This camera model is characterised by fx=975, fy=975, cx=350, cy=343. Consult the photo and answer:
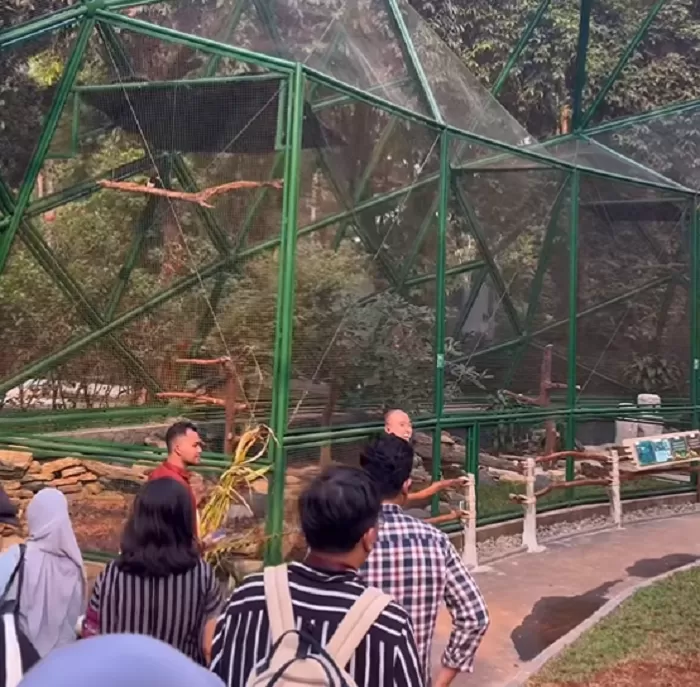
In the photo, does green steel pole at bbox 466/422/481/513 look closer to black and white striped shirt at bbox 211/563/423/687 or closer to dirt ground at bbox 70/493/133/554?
dirt ground at bbox 70/493/133/554

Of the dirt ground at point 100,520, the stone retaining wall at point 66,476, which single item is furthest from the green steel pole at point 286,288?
the dirt ground at point 100,520

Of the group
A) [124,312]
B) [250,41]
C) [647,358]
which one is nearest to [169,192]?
[124,312]

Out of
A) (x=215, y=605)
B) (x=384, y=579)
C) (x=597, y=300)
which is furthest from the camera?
(x=597, y=300)

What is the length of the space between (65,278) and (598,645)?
14.3 ft

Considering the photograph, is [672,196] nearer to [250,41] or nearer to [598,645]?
[250,41]

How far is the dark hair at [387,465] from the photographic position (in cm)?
290

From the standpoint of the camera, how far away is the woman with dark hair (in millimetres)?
2879

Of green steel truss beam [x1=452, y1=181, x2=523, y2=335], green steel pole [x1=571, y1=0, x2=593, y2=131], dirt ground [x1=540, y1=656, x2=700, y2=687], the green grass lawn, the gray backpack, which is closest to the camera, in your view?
the gray backpack

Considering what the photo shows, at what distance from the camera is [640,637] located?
5.74m

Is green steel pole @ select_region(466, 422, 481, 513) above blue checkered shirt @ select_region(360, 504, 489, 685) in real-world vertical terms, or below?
below

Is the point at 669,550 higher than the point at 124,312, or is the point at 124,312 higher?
the point at 124,312

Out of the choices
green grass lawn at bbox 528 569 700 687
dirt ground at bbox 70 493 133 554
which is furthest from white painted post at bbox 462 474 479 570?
dirt ground at bbox 70 493 133 554

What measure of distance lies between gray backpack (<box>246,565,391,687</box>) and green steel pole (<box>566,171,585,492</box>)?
8.22 m

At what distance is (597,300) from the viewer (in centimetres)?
1041
